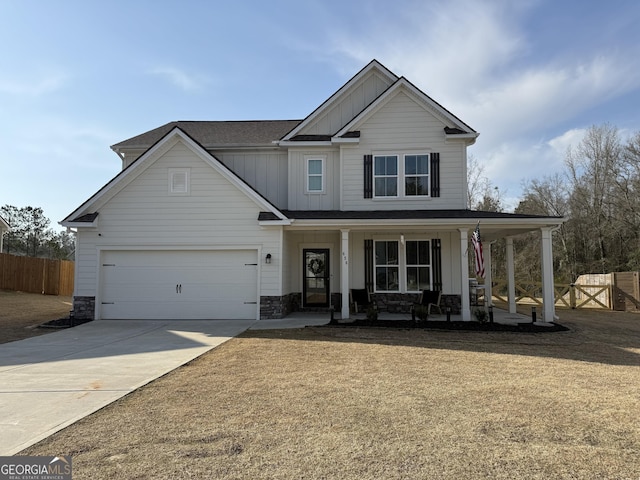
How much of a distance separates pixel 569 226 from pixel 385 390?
28.9m

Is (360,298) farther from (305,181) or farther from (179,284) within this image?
(179,284)

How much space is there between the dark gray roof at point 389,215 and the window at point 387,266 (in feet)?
4.13

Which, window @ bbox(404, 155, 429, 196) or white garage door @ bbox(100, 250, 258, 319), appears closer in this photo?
white garage door @ bbox(100, 250, 258, 319)

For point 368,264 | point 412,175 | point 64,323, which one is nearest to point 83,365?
point 64,323

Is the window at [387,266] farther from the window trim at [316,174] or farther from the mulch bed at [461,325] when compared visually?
the window trim at [316,174]

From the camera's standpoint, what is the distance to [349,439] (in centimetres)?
383

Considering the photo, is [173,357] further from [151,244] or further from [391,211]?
[391,211]

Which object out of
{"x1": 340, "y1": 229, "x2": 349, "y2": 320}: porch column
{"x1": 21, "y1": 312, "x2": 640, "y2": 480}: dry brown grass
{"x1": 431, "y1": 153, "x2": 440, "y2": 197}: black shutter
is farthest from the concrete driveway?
{"x1": 431, "y1": 153, "x2": 440, "y2": 197}: black shutter

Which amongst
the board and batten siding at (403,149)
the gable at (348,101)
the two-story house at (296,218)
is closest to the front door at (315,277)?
the two-story house at (296,218)

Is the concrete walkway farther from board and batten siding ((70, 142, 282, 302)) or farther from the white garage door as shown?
board and batten siding ((70, 142, 282, 302))

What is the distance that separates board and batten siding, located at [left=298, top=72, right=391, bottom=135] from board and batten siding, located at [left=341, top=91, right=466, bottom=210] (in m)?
1.39

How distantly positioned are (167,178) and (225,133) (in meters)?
4.42

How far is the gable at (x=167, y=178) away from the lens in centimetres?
1259

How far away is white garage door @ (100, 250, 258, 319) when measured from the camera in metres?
12.8
